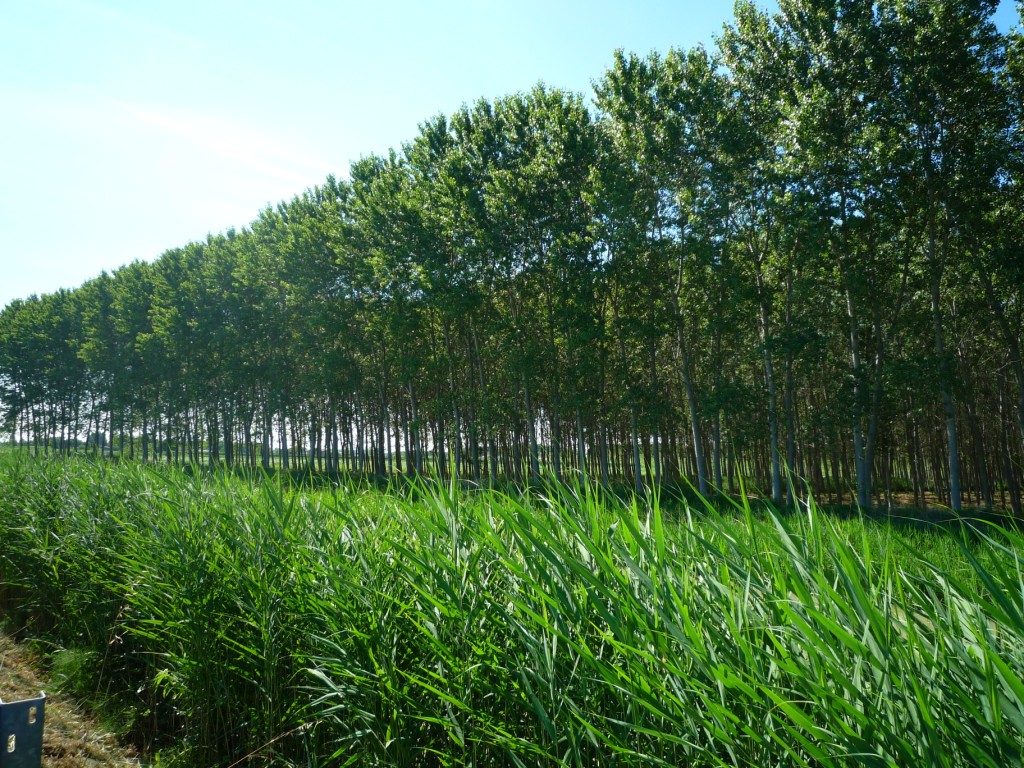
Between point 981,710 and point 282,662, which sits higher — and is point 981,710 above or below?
above

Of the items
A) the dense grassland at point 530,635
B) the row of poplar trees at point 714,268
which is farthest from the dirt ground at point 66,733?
the row of poplar trees at point 714,268

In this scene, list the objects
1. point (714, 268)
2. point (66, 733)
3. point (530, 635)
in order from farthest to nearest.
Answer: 1. point (714, 268)
2. point (66, 733)
3. point (530, 635)

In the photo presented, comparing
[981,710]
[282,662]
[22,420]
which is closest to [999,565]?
[981,710]

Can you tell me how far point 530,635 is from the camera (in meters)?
2.02

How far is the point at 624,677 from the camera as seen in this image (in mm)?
1718

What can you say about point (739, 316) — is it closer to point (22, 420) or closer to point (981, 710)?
point (981, 710)

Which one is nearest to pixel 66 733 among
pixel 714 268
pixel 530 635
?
pixel 530 635

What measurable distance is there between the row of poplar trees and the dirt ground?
4687 mm

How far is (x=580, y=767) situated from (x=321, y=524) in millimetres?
2241

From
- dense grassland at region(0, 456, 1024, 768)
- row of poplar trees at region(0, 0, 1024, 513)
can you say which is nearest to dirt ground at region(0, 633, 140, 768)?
dense grassland at region(0, 456, 1024, 768)

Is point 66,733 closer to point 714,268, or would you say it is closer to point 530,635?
point 530,635

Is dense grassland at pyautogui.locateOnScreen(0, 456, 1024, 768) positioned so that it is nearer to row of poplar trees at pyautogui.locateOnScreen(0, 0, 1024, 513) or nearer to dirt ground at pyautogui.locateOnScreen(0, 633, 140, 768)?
dirt ground at pyautogui.locateOnScreen(0, 633, 140, 768)

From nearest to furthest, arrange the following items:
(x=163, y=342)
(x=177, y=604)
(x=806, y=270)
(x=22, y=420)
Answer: (x=177, y=604) < (x=806, y=270) < (x=163, y=342) < (x=22, y=420)

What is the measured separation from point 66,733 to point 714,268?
18134mm
